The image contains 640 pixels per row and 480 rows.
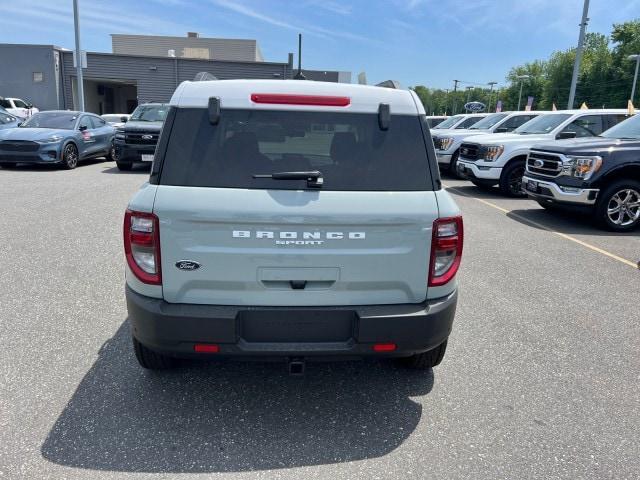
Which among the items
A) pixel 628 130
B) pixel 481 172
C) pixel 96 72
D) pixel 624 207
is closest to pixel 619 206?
pixel 624 207

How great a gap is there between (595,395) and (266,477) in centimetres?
225

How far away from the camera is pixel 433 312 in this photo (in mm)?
2820

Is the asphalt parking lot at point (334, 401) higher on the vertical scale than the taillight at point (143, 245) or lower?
lower

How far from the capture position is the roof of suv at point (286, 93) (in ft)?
9.20

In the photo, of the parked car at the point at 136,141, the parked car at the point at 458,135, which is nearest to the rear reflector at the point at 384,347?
the parked car at the point at 136,141

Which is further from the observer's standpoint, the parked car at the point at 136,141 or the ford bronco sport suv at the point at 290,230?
Answer: the parked car at the point at 136,141

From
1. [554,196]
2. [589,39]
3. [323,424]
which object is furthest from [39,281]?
[589,39]

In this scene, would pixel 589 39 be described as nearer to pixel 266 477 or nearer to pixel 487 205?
pixel 487 205

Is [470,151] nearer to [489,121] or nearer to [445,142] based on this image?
[445,142]

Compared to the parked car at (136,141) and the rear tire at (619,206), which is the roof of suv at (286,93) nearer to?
the rear tire at (619,206)

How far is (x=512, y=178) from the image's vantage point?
11703 millimetres

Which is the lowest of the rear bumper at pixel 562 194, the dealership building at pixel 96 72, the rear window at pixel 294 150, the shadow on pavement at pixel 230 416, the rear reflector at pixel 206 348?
the shadow on pavement at pixel 230 416

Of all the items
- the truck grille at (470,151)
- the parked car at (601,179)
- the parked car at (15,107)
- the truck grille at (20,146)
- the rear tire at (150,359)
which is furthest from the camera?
the parked car at (15,107)

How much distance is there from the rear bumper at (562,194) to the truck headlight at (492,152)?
237cm
